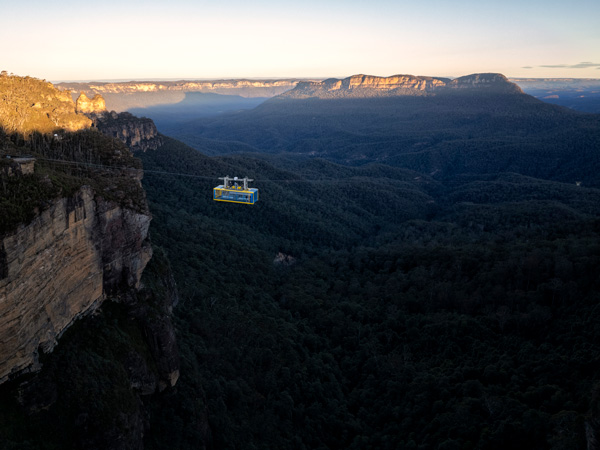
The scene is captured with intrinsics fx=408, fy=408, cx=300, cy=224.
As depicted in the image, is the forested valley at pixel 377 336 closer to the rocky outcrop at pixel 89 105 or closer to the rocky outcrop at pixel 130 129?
the rocky outcrop at pixel 130 129

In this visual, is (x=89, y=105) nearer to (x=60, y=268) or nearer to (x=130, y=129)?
(x=130, y=129)

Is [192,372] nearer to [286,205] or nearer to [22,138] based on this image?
[22,138]

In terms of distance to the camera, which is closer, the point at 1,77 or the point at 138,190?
the point at 138,190

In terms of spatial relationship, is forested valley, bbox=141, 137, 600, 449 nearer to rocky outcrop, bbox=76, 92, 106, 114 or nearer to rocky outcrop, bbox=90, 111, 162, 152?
rocky outcrop, bbox=90, 111, 162, 152

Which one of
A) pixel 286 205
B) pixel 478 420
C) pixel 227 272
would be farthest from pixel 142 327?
pixel 286 205

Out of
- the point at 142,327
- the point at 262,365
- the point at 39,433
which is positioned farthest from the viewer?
the point at 262,365

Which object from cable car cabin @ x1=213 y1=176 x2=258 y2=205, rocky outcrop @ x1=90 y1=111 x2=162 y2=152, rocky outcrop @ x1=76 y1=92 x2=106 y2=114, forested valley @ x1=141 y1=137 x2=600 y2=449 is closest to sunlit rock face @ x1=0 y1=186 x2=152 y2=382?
forested valley @ x1=141 y1=137 x2=600 y2=449
